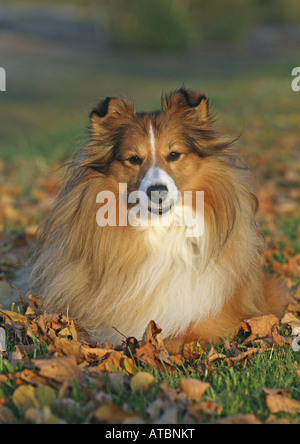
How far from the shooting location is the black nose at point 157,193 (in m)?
3.57

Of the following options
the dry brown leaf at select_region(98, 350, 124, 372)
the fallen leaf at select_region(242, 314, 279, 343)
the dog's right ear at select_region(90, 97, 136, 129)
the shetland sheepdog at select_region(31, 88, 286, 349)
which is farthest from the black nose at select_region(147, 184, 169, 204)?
the fallen leaf at select_region(242, 314, 279, 343)

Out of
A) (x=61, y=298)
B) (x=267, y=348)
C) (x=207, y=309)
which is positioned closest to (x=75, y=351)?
(x=61, y=298)

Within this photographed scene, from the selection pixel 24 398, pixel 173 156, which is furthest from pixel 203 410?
pixel 173 156

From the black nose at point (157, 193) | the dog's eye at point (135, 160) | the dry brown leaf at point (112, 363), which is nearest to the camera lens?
the dry brown leaf at point (112, 363)

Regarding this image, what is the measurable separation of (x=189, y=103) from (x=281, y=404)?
1.89 meters

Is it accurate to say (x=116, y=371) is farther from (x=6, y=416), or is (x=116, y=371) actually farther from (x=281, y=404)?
(x=281, y=404)

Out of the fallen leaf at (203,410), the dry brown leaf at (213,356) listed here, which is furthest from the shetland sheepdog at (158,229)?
the fallen leaf at (203,410)

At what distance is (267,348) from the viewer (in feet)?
12.4

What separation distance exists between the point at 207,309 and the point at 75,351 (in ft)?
3.09

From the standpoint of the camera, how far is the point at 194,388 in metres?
3.03

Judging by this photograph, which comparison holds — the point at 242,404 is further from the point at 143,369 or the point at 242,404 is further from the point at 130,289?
the point at 130,289

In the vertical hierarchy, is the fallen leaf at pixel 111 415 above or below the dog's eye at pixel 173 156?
below

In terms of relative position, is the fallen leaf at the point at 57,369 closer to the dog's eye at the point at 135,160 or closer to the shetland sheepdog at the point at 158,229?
the shetland sheepdog at the point at 158,229

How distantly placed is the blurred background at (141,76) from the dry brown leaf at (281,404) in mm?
1964
